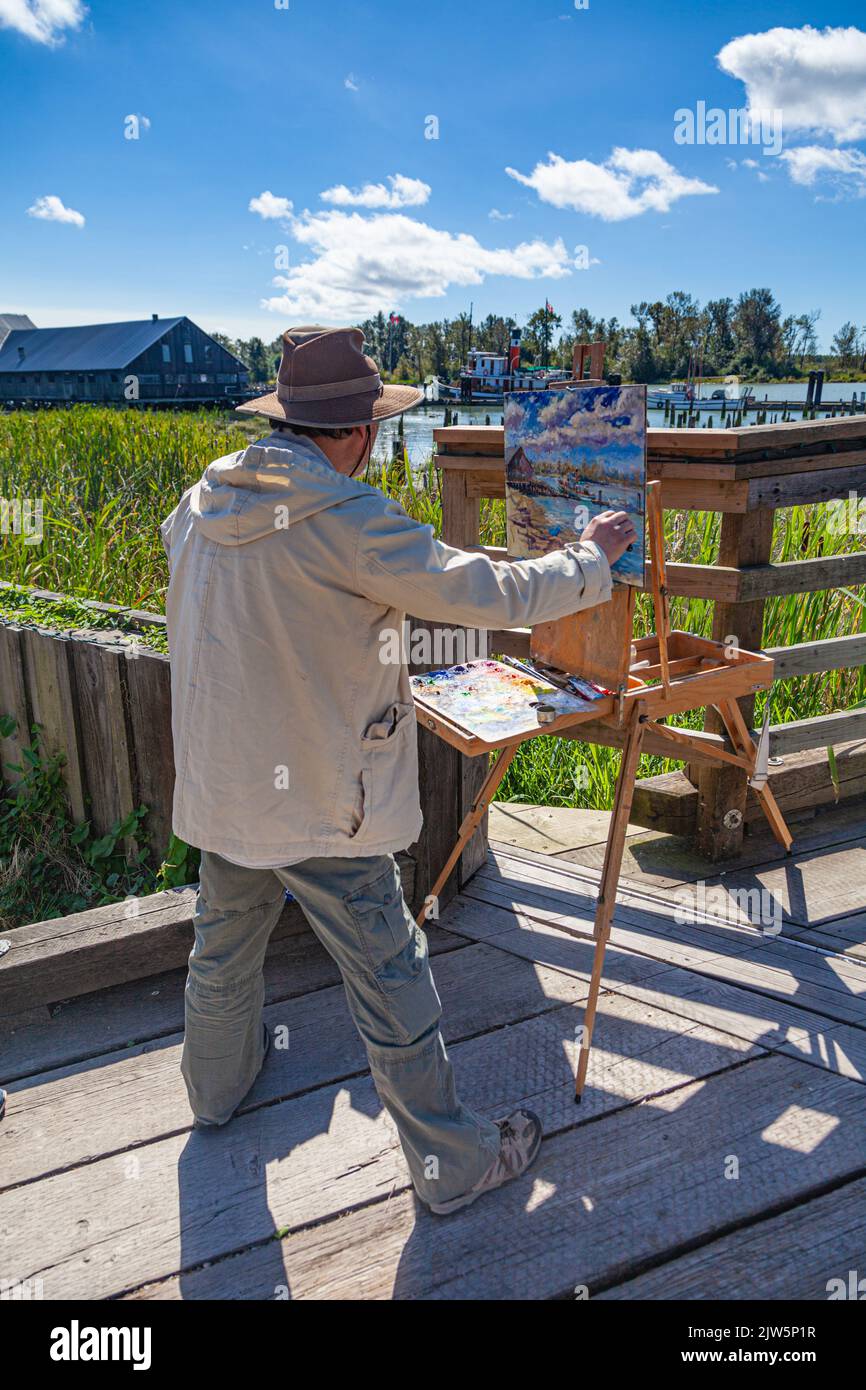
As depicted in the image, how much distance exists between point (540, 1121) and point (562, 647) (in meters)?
1.22

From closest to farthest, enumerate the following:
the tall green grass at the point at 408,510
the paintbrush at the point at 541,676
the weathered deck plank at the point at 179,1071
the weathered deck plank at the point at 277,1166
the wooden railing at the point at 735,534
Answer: the weathered deck plank at the point at 277,1166
the weathered deck plank at the point at 179,1071
the paintbrush at the point at 541,676
the wooden railing at the point at 735,534
the tall green grass at the point at 408,510

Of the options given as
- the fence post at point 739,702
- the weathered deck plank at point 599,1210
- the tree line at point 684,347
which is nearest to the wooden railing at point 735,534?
the fence post at point 739,702

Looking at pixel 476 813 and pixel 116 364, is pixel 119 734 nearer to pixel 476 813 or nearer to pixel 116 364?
pixel 476 813

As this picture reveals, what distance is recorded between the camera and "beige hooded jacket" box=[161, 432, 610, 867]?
176cm

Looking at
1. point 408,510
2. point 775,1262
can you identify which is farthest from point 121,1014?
point 408,510

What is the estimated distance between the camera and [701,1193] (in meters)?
2.08

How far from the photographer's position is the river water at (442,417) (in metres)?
9.50

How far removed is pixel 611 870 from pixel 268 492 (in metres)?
1.27

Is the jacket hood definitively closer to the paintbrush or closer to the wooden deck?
the paintbrush

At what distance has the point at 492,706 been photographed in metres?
2.57

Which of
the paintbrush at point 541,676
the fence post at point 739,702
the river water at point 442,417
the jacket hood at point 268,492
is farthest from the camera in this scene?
the river water at point 442,417

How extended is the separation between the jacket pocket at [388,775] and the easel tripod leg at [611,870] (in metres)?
0.68

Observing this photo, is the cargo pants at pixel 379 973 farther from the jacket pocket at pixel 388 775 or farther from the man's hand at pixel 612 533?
the man's hand at pixel 612 533

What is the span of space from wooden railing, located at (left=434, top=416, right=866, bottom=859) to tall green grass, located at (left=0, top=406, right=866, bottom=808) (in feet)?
2.74
